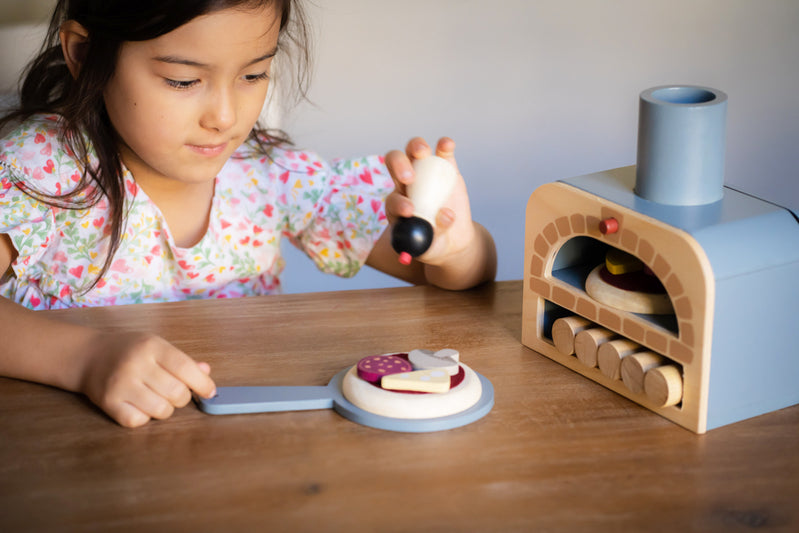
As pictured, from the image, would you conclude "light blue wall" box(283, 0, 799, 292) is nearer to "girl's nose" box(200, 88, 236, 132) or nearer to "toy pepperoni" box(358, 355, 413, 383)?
"girl's nose" box(200, 88, 236, 132)

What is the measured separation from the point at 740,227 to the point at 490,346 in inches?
9.9

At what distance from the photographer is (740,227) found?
665mm

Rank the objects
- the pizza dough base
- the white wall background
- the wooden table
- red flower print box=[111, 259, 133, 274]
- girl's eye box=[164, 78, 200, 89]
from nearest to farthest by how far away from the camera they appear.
→ the wooden table
the pizza dough base
girl's eye box=[164, 78, 200, 89]
red flower print box=[111, 259, 133, 274]
the white wall background

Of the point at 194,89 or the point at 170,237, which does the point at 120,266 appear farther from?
the point at 194,89

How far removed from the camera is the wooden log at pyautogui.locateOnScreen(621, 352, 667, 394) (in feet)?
2.24

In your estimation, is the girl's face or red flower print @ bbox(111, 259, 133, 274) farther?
red flower print @ bbox(111, 259, 133, 274)

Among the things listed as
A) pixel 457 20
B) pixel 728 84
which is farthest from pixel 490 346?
pixel 728 84

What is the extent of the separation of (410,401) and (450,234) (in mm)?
275

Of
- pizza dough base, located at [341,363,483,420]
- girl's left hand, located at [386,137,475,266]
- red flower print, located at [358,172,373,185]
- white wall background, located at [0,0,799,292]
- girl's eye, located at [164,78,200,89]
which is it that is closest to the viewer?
pizza dough base, located at [341,363,483,420]

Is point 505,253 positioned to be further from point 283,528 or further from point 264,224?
point 283,528

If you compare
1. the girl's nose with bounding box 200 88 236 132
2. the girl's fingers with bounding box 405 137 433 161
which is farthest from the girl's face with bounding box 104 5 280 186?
the girl's fingers with bounding box 405 137 433 161

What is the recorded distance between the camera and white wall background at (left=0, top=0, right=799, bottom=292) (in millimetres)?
1823

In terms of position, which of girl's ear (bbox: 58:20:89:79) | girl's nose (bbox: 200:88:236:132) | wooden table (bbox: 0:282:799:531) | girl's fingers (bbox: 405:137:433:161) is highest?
girl's ear (bbox: 58:20:89:79)

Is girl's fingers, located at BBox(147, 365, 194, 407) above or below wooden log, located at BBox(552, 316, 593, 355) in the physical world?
below
